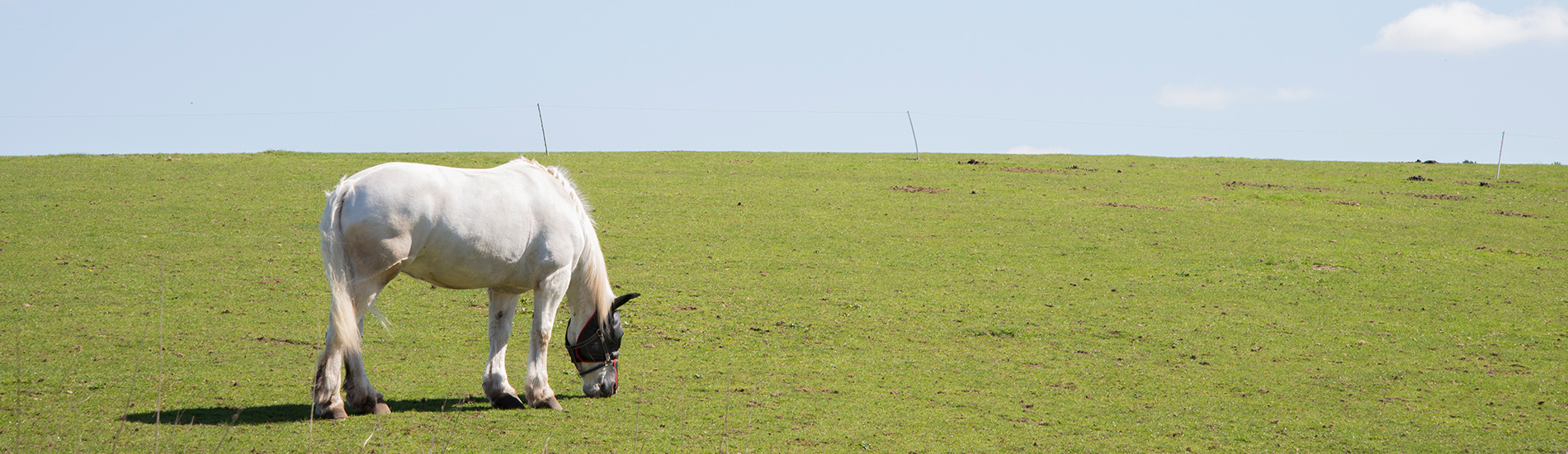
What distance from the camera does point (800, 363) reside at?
28.2ft

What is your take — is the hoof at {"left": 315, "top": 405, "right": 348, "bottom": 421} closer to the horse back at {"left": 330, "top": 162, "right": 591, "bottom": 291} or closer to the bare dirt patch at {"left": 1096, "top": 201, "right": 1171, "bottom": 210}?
the horse back at {"left": 330, "top": 162, "right": 591, "bottom": 291}

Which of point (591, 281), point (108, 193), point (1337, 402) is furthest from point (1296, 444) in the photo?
point (108, 193)

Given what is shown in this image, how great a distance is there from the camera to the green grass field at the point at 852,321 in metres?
6.47

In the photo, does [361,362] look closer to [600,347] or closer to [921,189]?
[600,347]

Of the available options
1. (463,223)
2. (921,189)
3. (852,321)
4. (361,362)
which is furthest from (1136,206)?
(361,362)

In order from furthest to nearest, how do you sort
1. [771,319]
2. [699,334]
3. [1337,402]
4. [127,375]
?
[771,319] < [699,334] < [1337,402] < [127,375]

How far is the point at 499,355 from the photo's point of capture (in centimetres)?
680

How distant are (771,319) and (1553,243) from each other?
13.1m

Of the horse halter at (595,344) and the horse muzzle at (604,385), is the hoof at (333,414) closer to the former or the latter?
the horse halter at (595,344)

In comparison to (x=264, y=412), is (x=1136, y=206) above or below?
above

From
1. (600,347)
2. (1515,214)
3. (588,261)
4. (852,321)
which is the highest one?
(588,261)

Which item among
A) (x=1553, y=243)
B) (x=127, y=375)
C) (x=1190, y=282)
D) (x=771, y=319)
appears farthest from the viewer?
(x=1553, y=243)

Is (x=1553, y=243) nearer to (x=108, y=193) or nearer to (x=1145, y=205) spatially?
(x=1145, y=205)

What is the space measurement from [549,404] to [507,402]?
27cm
